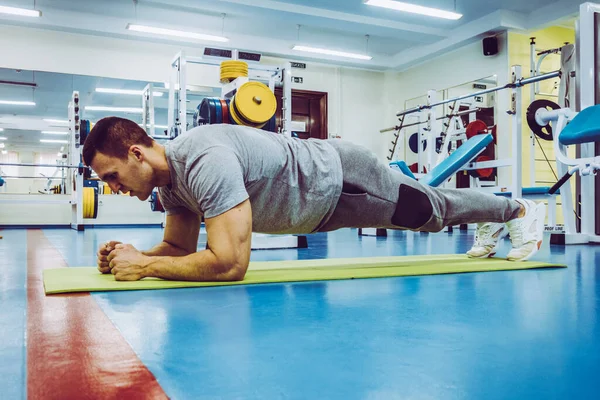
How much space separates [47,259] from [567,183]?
12.3 feet

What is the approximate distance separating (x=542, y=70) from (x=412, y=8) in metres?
2.53

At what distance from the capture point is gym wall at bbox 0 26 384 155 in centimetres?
663

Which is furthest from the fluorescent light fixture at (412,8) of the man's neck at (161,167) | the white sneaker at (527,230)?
the man's neck at (161,167)

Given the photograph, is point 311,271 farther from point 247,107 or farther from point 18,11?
point 18,11

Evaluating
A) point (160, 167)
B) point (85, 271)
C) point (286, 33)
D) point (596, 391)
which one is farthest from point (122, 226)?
point (596, 391)

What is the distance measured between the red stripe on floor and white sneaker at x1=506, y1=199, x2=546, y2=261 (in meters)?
1.71

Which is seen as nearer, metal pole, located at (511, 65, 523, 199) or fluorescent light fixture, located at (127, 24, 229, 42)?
metal pole, located at (511, 65, 523, 199)

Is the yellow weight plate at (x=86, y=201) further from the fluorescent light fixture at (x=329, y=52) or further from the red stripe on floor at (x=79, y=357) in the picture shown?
the red stripe on floor at (x=79, y=357)

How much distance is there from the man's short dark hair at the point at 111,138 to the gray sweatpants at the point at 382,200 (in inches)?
27.1

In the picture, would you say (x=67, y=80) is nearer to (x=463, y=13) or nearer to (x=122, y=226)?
(x=122, y=226)

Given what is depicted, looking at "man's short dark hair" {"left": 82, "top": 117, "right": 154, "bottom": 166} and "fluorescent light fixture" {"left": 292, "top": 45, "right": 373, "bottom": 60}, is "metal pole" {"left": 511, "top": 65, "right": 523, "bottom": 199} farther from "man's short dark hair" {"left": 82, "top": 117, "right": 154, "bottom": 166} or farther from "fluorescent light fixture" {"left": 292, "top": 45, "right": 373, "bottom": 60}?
"fluorescent light fixture" {"left": 292, "top": 45, "right": 373, "bottom": 60}

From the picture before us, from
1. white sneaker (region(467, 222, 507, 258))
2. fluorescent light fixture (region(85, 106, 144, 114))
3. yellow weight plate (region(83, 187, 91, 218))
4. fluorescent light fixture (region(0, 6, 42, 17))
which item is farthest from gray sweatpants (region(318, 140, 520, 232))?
fluorescent light fixture (region(85, 106, 144, 114))

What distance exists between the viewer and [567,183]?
4.01 m

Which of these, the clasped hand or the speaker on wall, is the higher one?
the speaker on wall
